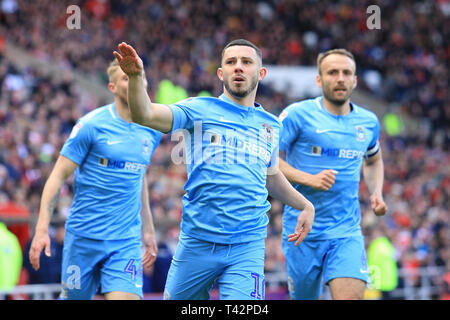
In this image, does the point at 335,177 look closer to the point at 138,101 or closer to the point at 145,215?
the point at 145,215

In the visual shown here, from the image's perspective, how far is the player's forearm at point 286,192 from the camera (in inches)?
208

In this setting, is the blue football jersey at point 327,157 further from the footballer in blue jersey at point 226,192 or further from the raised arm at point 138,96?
the raised arm at point 138,96

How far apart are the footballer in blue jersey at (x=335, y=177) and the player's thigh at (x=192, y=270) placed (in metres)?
1.58

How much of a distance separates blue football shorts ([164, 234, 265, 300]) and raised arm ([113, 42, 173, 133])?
100 cm

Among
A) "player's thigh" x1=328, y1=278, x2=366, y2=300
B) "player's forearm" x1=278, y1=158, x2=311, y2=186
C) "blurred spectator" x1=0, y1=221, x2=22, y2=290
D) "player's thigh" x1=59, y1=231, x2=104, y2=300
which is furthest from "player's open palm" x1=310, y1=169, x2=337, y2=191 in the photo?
"blurred spectator" x1=0, y1=221, x2=22, y2=290

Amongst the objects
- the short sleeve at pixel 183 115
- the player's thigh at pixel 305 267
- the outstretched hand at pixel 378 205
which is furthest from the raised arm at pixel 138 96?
the outstretched hand at pixel 378 205

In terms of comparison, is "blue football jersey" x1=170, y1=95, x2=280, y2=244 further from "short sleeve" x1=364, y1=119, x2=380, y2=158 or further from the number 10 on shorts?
"short sleeve" x1=364, y1=119, x2=380, y2=158

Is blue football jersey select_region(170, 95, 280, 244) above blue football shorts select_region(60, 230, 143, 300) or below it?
above

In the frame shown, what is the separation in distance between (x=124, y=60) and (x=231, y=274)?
5.87ft

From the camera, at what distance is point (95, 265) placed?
619 cm

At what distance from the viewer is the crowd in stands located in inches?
555

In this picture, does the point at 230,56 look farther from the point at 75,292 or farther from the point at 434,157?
the point at 434,157

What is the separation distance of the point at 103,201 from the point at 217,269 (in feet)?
5.80
